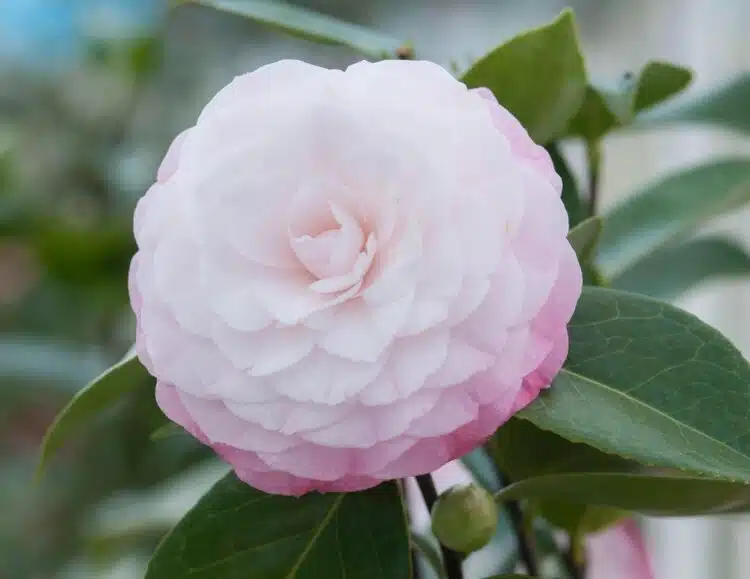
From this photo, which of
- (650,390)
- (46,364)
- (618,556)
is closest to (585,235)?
(650,390)

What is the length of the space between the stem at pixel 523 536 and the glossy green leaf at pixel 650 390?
160 mm

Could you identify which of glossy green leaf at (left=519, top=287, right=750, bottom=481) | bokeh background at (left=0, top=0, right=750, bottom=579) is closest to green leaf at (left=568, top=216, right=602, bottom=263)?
glossy green leaf at (left=519, top=287, right=750, bottom=481)

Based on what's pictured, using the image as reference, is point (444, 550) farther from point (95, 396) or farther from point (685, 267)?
point (685, 267)

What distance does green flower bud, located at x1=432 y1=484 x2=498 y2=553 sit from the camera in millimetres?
439

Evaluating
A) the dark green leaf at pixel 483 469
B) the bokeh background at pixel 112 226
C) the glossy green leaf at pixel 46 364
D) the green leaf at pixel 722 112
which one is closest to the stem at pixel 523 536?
the dark green leaf at pixel 483 469

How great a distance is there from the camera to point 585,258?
1.63ft

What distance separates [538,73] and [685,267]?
400 millimetres

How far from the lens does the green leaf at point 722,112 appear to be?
0.76 meters

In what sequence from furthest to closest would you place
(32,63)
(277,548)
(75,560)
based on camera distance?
(32,63), (75,560), (277,548)

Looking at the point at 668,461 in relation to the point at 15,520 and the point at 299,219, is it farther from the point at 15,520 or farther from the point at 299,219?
the point at 15,520

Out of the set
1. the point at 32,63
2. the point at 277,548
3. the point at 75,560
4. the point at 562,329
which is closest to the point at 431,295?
the point at 562,329

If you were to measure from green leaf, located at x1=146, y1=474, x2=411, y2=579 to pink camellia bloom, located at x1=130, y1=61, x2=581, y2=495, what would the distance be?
0.09 metres

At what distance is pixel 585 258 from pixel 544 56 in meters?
0.11

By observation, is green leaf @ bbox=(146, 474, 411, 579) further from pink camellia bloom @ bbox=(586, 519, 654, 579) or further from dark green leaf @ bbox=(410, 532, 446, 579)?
pink camellia bloom @ bbox=(586, 519, 654, 579)
